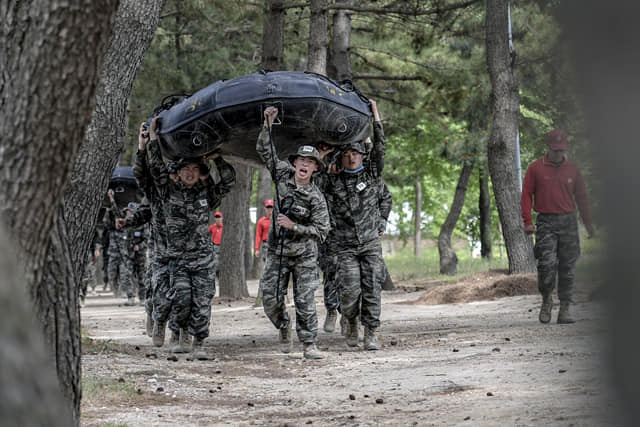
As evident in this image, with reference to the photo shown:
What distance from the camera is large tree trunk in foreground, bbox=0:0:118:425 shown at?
94.8 inches

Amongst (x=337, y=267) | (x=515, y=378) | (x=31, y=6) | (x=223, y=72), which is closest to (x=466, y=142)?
(x=223, y=72)

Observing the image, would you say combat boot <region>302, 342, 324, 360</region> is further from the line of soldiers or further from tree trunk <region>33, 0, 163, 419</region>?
tree trunk <region>33, 0, 163, 419</region>

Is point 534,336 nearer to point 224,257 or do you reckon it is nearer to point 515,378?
point 515,378

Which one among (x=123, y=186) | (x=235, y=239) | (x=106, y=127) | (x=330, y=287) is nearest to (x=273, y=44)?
(x=123, y=186)

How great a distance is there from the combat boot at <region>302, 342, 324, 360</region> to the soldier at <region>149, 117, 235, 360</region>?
1108 millimetres

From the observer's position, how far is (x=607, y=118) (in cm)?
104

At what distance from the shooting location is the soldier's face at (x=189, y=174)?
8164 millimetres

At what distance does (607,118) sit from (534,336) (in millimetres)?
7199

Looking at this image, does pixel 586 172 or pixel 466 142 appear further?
pixel 466 142

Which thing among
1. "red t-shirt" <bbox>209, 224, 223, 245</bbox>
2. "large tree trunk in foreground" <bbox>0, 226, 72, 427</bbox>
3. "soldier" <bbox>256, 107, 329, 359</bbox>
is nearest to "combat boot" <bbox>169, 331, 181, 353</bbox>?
"soldier" <bbox>256, 107, 329, 359</bbox>

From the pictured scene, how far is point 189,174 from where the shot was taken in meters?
8.19

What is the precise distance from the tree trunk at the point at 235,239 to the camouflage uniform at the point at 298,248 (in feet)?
28.4

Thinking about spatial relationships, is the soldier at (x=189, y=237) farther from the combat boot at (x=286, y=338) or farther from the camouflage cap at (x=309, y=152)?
the camouflage cap at (x=309, y=152)

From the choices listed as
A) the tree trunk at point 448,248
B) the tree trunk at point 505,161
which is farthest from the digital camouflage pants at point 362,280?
the tree trunk at point 448,248
